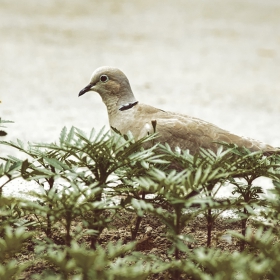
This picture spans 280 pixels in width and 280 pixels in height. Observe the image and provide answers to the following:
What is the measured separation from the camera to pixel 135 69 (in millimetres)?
8273

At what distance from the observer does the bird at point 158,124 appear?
3402 millimetres

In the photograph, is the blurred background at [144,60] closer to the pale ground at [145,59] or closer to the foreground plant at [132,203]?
the pale ground at [145,59]

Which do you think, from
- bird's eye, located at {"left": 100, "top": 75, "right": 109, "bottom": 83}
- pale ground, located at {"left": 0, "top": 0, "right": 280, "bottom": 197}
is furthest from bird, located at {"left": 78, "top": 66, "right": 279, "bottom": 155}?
pale ground, located at {"left": 0, "top": 0, "right": 280, "bottom": 197}

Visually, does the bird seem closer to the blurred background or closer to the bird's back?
the bird's back

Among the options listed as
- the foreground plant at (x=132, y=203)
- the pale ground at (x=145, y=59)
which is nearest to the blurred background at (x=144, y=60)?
the pale ground at (x=145, y=59)

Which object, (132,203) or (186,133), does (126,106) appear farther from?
(132,203)

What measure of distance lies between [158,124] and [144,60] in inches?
212

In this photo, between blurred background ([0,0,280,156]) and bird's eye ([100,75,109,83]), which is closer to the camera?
bird's eye ([100,75,109,83])

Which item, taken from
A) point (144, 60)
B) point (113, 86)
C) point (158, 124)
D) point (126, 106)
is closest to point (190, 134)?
point (158, 124)

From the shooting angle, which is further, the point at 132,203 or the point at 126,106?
the point at 126,106

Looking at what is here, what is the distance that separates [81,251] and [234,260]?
1.31ft

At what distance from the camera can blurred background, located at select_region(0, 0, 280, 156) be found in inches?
252

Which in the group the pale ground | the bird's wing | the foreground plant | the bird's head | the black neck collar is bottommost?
the foreground plant

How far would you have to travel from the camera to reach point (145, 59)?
8781 millimetres
